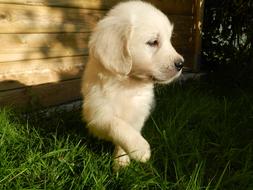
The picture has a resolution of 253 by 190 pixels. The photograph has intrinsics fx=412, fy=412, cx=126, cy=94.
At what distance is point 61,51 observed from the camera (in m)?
4.54

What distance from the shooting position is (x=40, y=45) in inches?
167

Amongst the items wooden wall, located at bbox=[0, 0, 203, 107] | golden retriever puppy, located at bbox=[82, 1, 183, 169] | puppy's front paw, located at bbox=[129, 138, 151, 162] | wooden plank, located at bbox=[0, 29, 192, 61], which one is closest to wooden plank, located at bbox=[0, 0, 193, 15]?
wooden wall, located at bbox=[0, 0, 203, 107]

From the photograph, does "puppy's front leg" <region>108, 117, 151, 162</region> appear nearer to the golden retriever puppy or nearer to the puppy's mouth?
the golden retriever puppy

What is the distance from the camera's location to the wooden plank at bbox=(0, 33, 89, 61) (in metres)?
3.85

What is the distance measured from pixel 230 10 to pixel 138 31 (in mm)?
4235

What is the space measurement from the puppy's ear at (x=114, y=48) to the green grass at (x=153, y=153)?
603 mm

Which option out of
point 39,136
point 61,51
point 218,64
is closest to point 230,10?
point 218,64

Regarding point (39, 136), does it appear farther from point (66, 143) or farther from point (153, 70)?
point (153, 70)

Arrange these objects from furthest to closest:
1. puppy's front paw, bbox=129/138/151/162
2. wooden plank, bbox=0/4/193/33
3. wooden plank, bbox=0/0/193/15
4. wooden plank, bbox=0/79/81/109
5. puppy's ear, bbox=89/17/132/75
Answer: wooden plank, bbox=0/0/193/15, wooden plank, bbox=0/79/81/109, wooden plank, bbox=0/4/193/33, puppy's ear, bbox=89/17/132/75, puppy's front paw, bbox=129/138/151/162

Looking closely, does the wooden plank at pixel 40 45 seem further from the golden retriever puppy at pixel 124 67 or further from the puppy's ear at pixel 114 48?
the puppy's ear at pixel 114 48

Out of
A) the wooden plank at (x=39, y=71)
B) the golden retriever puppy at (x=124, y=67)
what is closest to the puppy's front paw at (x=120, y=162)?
the golden retriever puppy at (x=124, y=67)

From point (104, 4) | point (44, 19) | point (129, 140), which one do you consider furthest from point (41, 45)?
point (129, 140)

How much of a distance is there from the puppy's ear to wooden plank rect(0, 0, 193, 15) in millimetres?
1571

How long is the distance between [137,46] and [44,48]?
1918 mm
